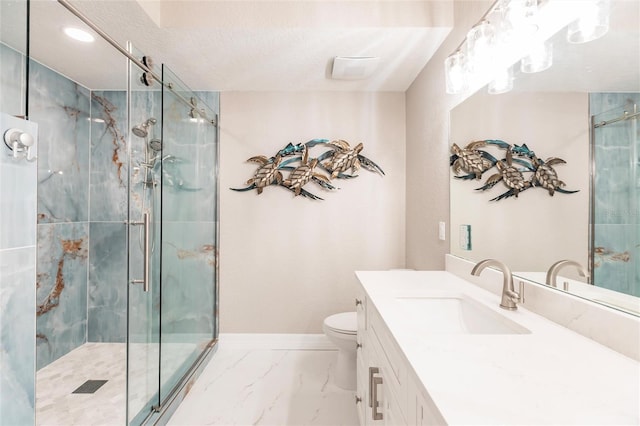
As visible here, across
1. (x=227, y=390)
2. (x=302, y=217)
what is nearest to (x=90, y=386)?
(x=227, y=390)

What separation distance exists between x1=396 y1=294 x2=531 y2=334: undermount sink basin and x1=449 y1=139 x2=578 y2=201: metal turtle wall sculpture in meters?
0.48

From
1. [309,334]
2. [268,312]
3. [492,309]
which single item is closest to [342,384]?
[309,334]

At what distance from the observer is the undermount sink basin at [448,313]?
1.21m

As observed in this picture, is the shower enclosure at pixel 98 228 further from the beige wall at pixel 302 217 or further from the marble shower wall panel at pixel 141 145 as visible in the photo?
the beige wall at pixel 302 217

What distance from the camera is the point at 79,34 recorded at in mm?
1914

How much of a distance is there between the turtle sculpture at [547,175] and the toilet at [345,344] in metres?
1.38

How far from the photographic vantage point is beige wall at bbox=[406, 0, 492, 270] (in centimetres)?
181

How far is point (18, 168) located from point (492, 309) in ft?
5.43

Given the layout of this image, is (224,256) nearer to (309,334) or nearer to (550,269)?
(309,334)

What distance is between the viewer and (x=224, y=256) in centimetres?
277

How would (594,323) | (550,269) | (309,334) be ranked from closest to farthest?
(594,323) → (550,269) → (309,334)

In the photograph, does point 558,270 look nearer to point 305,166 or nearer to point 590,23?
point 590,23

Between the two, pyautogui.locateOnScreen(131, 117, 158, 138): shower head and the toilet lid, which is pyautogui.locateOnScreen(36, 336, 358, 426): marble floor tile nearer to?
the toilet lid

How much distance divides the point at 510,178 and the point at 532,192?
138 mm
